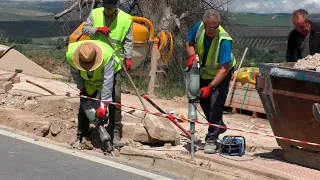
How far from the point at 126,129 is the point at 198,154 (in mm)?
1274

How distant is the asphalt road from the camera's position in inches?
255

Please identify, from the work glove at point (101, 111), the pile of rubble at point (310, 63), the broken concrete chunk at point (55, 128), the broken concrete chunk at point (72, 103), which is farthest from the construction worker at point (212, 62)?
the broken concrete chunk at point (72, 103)

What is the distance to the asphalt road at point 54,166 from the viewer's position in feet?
21.2

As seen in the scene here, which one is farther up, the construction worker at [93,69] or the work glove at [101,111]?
the construction worker at [93,69]

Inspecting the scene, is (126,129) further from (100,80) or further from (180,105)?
(180,105)

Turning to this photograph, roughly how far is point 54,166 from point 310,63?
10.00 feet

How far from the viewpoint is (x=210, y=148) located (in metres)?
7.49

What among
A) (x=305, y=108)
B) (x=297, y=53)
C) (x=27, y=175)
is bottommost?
(x=27, y=175)

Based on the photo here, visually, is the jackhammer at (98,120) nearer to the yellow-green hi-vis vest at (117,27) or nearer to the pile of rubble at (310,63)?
the yellow-green hi-vis vest at (117,27)

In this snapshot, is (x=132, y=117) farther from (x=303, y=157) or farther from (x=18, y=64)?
(x=18, y=64)

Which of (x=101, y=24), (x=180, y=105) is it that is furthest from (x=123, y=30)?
(x=180, y=105)

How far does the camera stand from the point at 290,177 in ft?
21.2

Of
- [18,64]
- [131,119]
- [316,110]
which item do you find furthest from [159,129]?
[18,64]

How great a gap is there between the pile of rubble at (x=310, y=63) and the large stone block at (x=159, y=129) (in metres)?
1.78
